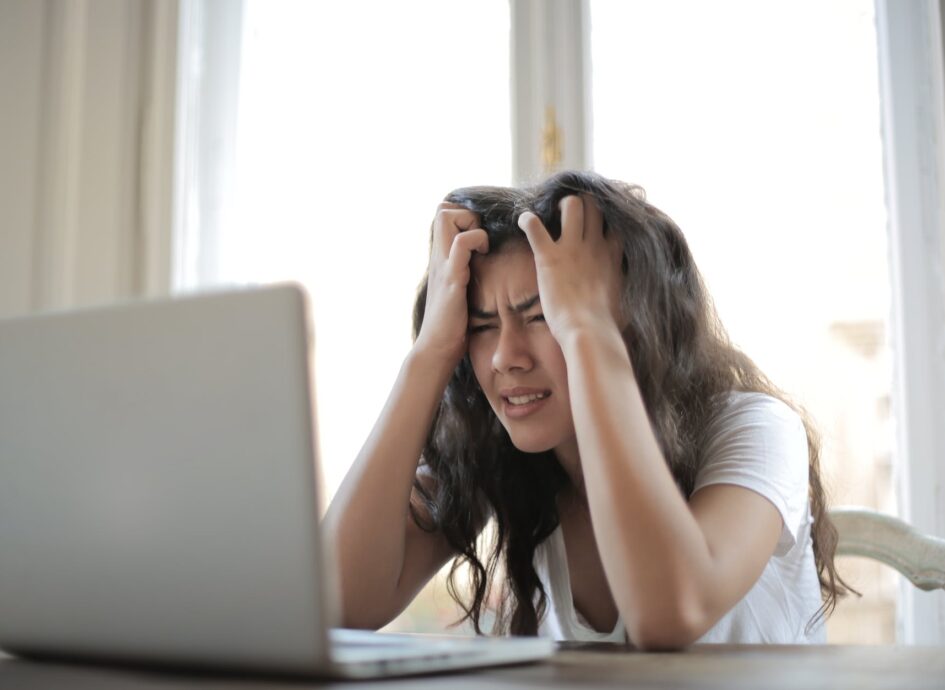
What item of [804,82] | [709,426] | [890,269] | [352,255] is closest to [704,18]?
[804,82]

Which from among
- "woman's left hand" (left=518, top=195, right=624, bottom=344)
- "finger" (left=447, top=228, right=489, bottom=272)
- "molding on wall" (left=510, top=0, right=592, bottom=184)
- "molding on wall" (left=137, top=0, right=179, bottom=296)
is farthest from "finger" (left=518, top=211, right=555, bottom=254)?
"molding on wall" (left=137, top=0, right=179, bottom=296)

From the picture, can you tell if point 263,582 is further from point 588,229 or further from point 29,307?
point 29,307

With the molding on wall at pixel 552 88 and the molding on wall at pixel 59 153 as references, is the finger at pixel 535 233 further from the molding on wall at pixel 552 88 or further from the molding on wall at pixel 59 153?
the molding on wall at pixel 59 153

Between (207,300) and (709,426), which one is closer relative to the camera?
(207,300)

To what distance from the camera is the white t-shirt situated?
117 cm

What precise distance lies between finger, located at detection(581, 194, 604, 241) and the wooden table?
607 mm

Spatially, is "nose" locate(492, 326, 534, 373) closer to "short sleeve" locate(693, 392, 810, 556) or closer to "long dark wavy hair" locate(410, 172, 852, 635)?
"long dark wavy hair" locate(410, 172, 852, 635)

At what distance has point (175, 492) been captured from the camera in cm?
63

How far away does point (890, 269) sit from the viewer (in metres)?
1.89

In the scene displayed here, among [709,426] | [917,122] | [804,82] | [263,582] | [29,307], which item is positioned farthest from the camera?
[29,307]

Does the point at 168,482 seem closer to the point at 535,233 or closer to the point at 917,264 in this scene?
the point at 535,233

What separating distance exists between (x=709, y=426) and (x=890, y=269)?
763 millimetres

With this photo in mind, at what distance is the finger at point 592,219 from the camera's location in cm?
132

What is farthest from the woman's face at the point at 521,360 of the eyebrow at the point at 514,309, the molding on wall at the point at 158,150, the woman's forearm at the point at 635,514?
the molding on wall at the point at 158,150
